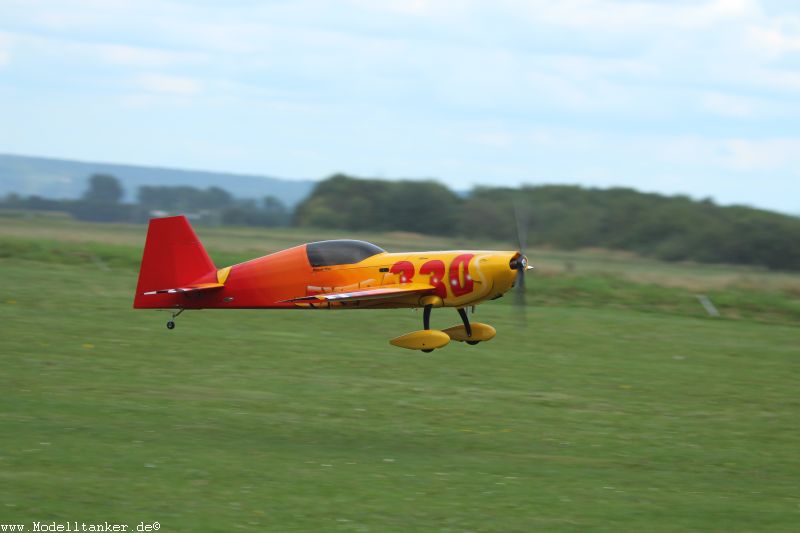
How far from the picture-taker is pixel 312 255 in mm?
19375

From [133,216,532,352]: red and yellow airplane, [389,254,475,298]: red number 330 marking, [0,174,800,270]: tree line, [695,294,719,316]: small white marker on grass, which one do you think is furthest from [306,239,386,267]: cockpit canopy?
[0,174,800,270]: tree line

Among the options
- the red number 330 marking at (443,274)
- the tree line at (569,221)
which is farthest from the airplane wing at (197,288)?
the tree line at (569,221)

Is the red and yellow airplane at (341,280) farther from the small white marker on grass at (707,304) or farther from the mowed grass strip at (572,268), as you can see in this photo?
the small white marker on grass at (707,304)

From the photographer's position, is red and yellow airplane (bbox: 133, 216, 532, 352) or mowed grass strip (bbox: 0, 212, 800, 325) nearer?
red and yellow airplane (bbox: 133, 216, 532, 352)

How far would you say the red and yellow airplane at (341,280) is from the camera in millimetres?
18609

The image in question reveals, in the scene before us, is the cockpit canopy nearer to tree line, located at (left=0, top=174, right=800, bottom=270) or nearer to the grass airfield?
the grass airfield

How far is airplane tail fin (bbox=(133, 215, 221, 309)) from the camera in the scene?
20.7 metres

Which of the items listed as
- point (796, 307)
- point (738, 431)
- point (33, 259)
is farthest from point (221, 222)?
point (738, 431)

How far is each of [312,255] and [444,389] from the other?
9360 mm

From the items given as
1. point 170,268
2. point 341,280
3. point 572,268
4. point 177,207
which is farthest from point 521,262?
point 177,207

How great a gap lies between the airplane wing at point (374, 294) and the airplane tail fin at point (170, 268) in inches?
115

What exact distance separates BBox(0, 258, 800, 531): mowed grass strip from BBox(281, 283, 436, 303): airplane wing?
307 cm

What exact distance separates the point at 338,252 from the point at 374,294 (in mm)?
1371

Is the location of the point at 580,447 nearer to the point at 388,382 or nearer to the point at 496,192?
the point at 388,382
